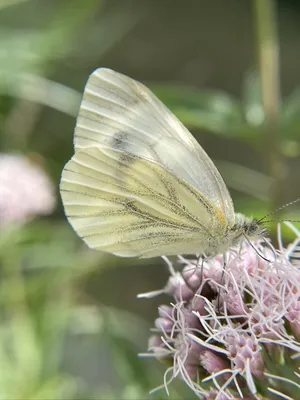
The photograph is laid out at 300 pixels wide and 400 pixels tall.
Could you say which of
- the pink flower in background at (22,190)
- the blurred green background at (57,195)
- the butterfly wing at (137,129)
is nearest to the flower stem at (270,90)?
the blurred green background at (57,195)

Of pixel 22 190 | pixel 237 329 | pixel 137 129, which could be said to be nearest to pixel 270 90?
pixel 137 129

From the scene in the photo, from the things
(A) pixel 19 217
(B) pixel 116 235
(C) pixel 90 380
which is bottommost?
(C) pixel 90 380

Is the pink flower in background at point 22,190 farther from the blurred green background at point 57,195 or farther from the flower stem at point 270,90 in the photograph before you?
the flower stem at point 270,90

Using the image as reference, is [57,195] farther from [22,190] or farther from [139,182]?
[139,182]

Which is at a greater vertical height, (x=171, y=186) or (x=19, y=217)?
(x=171, y=186)

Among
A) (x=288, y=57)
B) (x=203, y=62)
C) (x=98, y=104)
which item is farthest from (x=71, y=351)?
(x=288, y=57)

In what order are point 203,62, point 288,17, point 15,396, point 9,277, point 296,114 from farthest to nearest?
point 288,17 → point 203,62 → point 9,277 → point 15,396 → point 296,114

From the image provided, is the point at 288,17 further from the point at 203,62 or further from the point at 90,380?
the point at 90,380
